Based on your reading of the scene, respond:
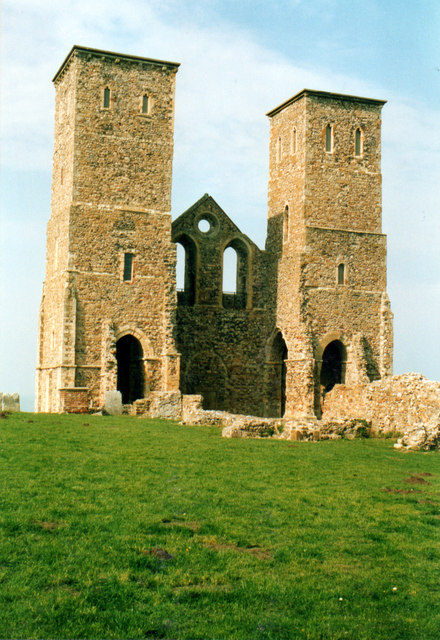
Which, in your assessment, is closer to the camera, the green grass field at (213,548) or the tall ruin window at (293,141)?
the green grass field at (213,548)

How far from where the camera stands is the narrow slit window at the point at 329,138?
34969 millimetres

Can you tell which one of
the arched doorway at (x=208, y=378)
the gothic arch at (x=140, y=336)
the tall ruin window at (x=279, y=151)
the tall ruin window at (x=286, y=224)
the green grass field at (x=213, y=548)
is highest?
the tall ruin window at (x=279, y=151)

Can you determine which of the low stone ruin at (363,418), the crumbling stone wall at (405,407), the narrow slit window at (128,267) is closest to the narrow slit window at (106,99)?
the narrow slit window at (128,267)

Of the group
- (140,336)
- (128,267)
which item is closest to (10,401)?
(140,336)

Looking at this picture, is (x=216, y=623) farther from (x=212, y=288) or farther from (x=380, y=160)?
(x=380, y=160)

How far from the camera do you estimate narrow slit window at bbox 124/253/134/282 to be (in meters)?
31.8

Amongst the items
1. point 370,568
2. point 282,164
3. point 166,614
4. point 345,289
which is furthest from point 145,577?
point 282,164

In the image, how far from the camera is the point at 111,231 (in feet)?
104

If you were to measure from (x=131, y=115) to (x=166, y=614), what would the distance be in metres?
27.8

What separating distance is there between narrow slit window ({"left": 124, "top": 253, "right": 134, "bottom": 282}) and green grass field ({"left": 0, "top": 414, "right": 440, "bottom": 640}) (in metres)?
16.1

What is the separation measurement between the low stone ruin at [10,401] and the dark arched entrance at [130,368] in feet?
17.2

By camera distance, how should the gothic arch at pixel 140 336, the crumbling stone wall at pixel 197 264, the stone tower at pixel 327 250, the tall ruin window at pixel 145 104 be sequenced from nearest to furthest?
the crumbling stone wall at pixel 197 264 → the gothic arch at pixel 140 336 → the tall ruin window at pixel 145 104 → the stone tower at pixel 327 250

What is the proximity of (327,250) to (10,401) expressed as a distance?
15.1m

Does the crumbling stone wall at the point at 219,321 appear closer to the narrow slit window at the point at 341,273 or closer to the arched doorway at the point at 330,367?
the arched doorway at the point at 330,367
